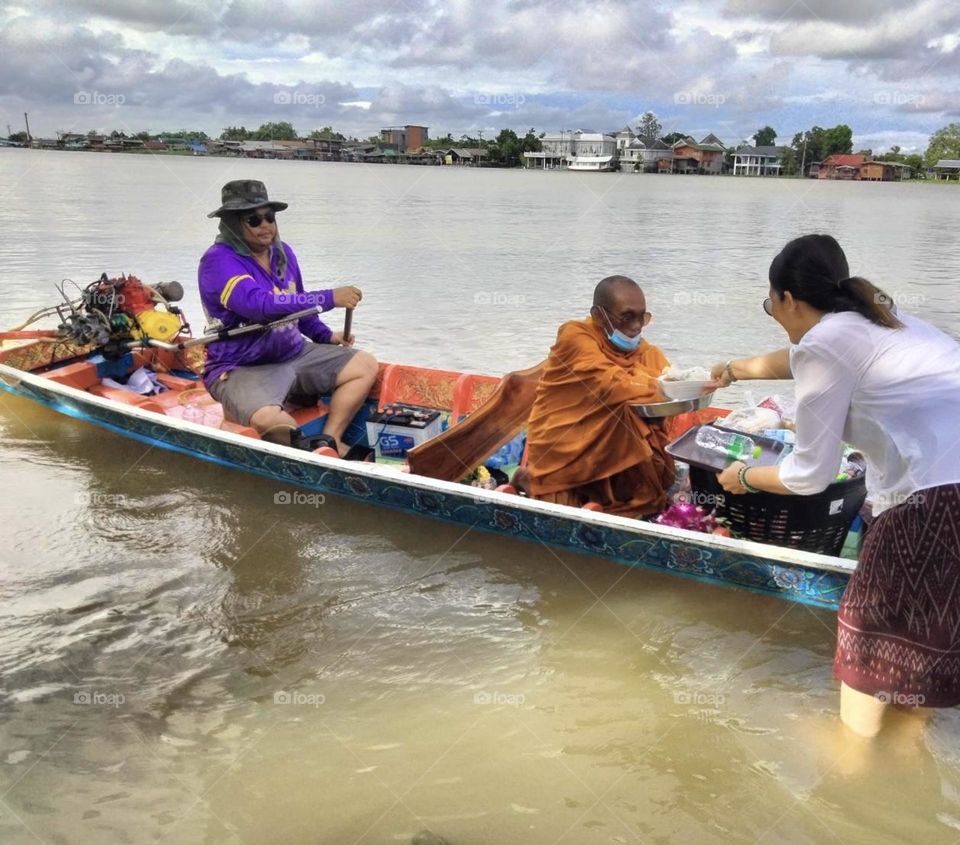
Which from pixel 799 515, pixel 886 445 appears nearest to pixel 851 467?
pixel 799 515

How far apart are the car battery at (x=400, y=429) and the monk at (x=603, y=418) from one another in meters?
1.10

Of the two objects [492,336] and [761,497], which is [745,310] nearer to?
[492,336]

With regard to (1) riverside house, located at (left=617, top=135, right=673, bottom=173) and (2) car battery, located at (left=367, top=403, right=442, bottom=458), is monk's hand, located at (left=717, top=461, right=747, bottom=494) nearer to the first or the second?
(2) car battery, located at (left=367, top=403, right=442, bottom=458)

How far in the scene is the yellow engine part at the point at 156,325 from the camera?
650cm

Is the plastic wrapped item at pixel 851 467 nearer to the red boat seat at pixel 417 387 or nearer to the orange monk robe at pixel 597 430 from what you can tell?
the orange monk robe at pixel 597 430

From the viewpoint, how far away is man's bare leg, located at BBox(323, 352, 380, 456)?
5605 mm

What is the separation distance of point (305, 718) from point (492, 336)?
8.36 metres

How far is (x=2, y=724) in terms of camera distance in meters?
3.35

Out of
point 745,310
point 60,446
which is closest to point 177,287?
point 60,446

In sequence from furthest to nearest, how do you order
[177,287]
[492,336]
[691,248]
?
[691,248] < [492,336] < [177,287]

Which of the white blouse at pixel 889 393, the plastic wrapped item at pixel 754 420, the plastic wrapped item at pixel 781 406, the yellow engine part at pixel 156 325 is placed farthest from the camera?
the yellow engine part at pixel 156 325

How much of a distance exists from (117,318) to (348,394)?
86.5 inches

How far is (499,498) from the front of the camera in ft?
13.4

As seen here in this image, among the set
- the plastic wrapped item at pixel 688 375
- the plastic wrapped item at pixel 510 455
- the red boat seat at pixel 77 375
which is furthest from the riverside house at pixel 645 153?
the plastic wrapped item at pixel 688 375
